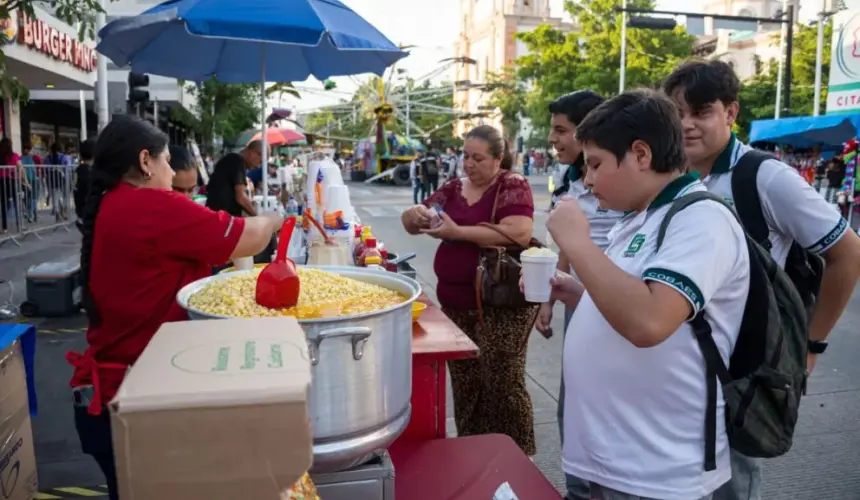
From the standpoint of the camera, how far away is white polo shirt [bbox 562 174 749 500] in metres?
1.60

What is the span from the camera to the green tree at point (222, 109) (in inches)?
920

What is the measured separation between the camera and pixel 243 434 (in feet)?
3.29

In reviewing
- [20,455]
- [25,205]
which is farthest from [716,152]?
[25,205]

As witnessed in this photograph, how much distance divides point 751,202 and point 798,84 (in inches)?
1236

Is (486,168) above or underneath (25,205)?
above

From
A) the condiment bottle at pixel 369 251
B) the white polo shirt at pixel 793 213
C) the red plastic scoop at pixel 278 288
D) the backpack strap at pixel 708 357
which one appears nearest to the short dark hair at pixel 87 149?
the condiment bottle at pixel 369 251

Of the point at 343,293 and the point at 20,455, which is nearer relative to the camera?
the point at 343,293

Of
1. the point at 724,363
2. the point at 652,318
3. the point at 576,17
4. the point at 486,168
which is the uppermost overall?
the point at 576,17

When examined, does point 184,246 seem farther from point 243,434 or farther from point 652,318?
point 652,318

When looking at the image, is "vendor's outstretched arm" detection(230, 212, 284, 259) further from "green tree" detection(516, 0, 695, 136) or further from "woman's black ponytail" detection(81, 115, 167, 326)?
"green tree" detection(516, 0, 695, 136)

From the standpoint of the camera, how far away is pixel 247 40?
4.26 meters

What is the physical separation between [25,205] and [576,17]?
2785cm

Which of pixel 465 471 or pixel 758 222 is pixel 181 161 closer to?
pixel 465 471

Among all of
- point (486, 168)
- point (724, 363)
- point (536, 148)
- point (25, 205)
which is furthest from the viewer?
point (536, 148)
